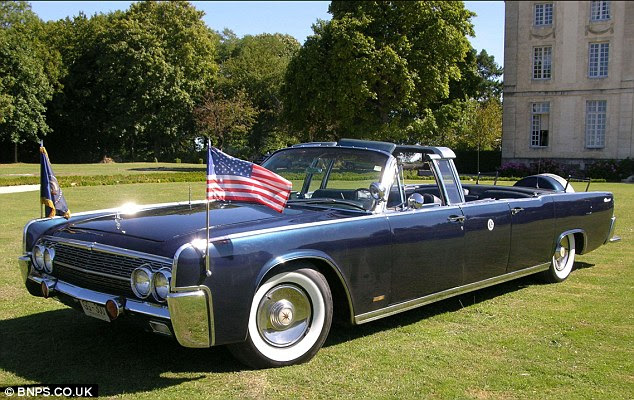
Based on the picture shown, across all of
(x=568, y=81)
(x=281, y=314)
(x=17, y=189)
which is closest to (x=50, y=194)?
(x=281, y=314)

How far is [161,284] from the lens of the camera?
3.94 m

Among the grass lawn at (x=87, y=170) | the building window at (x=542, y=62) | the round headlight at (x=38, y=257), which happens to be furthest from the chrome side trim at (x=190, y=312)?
the building window at (x=542, y=62)

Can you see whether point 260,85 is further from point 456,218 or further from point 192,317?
point 192,317

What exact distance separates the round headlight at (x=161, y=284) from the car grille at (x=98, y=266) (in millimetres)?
48

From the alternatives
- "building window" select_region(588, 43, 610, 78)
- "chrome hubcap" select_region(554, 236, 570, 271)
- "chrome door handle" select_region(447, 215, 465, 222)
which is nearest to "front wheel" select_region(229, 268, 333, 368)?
"chrome door handle" select_region(447, 215, 465, 222)

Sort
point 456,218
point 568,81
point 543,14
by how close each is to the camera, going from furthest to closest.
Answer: point 543,14 < point 568,81 < point 456,218

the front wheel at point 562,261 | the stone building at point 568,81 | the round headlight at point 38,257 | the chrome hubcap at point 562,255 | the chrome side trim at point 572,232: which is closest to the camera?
the round headlight at point 38,257

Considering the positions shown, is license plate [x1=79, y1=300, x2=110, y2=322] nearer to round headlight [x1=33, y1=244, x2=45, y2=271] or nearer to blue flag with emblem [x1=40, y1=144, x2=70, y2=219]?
round headlight [x1=33, y1=244, x2=45, y2=271]

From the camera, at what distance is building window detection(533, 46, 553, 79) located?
43.3 m

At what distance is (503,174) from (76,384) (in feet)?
134

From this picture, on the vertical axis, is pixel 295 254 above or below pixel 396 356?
above

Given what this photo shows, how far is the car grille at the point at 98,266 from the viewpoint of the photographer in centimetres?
411

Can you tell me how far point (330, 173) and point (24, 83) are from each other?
47396mm

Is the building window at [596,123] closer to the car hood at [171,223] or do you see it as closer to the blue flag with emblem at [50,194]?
the car hood at [171,223]
